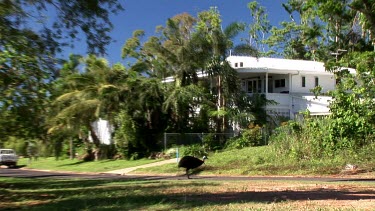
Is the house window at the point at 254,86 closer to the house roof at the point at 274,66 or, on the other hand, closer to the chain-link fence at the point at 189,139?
the house roof at the point at 274,66

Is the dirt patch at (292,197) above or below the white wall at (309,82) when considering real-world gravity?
below

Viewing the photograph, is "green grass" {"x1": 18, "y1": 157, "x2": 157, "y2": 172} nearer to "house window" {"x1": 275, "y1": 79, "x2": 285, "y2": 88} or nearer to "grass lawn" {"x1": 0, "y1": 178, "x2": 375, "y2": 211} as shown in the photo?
"house window" {"x1": 275, "y1": 79, "x2": 285, "y2": 88}

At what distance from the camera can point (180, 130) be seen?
3794 centimetres

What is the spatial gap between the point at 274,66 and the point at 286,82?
1.77 meters

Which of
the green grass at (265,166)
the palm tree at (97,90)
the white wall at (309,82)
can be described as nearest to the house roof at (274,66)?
the white wall at (309,82)

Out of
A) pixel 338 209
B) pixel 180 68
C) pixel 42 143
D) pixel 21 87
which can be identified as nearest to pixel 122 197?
pixel 21 87

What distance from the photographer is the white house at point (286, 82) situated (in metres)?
41.8

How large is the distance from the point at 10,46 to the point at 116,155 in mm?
26123

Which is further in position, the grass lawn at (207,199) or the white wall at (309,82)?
the white wall at (309,82)

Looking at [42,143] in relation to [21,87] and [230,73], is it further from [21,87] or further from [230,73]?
[230,73]

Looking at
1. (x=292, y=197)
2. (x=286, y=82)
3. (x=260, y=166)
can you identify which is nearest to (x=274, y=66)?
(x=286, y=82)

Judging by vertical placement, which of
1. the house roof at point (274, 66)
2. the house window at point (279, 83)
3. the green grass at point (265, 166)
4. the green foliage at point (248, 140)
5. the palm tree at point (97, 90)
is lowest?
the green grass at point (265, 166)

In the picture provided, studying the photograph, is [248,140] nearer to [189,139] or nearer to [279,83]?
[189,139]

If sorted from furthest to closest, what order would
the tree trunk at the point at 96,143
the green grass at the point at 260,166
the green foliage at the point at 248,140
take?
1. the tree trunk at the point at 96,143
2. the green foliage at the point at 248,140
3. the green grass at the point at 260,166
